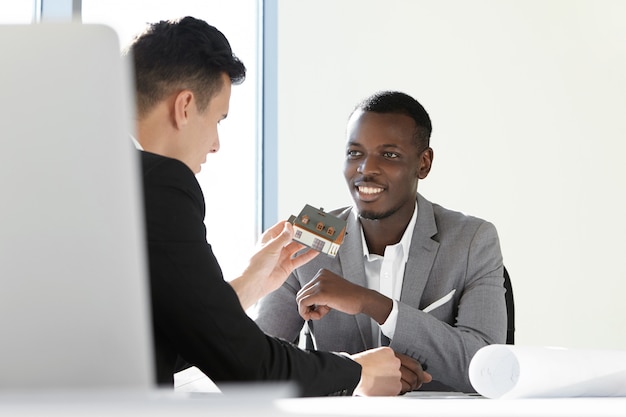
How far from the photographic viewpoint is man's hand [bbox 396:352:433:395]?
199cm

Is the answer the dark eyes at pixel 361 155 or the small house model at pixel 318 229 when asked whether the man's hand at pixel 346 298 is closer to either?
the small house model at pixel 318 229

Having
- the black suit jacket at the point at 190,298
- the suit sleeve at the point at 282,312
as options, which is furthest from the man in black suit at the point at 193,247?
the suit sleeve at the point at 282,312

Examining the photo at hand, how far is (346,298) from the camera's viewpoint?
6.84 ft

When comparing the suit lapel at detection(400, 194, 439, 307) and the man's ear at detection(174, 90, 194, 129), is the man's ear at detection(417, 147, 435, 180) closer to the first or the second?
the suit lapel at detection(400, 194, 439, 307)

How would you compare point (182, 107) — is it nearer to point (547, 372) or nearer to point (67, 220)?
point (547, 372)

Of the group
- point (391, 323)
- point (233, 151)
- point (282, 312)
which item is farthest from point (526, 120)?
point (391, 323)

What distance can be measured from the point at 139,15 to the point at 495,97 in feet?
6.55

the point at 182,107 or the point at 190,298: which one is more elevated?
the point at 182,107

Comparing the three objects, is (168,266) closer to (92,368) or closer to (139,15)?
(92,368)

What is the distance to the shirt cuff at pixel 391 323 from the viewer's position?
6.82ft

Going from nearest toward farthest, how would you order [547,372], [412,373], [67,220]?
[67,220]
[547,372]
[412,373]

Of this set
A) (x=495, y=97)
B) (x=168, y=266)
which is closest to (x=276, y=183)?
(x=495, y=97)

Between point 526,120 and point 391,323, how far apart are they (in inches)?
124

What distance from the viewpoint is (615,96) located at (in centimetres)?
508
